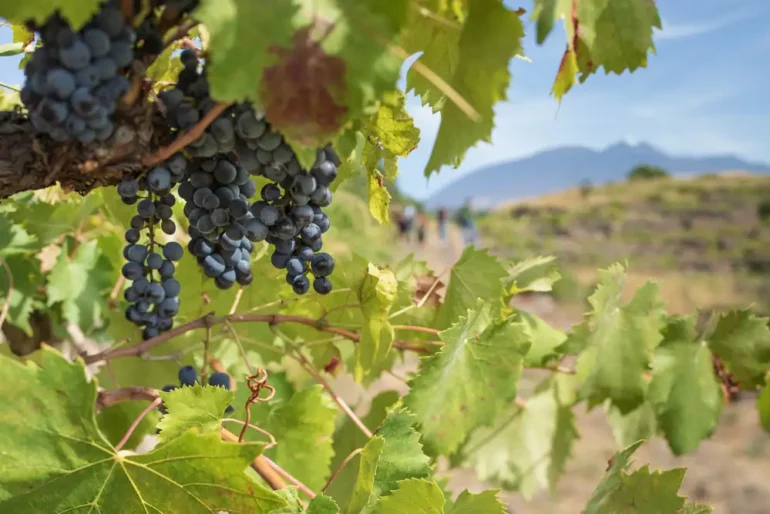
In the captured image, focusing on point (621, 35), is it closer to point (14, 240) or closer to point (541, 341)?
point (541, 341)

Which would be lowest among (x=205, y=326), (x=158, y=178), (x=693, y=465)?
(x=693, y=465)

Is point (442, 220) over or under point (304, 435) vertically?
under

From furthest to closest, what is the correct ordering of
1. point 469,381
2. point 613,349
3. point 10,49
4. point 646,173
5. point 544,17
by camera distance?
point 646,173
point 613,349
point 469,381
point 10,49
point 544,17

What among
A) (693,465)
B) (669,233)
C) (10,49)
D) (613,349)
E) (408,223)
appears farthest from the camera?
(669,233)

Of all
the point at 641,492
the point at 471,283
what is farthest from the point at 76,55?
the point at 641,492

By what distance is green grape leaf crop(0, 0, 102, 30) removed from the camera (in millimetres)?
446

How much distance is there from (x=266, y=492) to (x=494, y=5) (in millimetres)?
514

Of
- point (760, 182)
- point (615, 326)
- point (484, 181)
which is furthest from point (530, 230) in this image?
point (484, 181)

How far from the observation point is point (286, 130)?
0.50 m

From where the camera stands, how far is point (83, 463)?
0.72 metres

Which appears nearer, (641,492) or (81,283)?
(641,492)

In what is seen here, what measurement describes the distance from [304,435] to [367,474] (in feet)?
1.03

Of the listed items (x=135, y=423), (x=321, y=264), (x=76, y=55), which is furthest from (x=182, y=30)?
(x=135, y=423)

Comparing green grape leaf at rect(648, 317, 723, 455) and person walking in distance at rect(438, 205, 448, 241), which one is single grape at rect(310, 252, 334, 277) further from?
person walking in distance at rect(438, 205, 448, 241)
